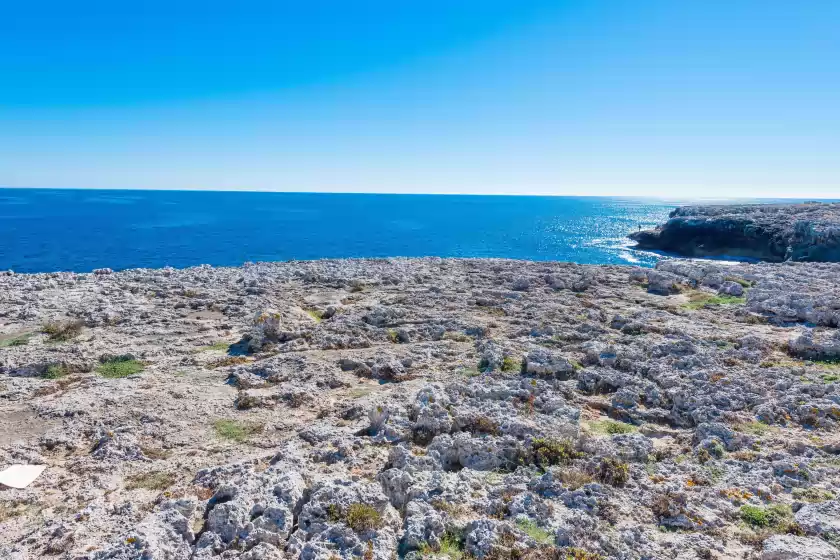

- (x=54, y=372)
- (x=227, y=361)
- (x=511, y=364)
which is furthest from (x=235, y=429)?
(x=511, y=364)

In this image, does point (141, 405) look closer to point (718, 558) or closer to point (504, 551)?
point (504, 551)

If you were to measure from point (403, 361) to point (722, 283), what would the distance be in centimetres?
2330

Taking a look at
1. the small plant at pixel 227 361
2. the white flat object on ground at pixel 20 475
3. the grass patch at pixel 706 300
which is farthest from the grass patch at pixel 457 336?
the white flat object on ground at pixel 20 475

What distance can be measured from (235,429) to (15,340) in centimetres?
1209

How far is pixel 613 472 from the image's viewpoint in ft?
31.1

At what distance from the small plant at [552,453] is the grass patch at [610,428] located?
181cm

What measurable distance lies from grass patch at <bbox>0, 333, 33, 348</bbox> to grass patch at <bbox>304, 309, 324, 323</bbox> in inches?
431

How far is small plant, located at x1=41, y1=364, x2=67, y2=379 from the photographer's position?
48.4 ft

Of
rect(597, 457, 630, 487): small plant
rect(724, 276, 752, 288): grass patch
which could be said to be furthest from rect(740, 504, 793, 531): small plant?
rect(724, 276, 752, 288): grass patch

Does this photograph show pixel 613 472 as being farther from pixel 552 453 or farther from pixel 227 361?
pixel 227 361

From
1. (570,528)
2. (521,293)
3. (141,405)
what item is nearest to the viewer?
(570,528)

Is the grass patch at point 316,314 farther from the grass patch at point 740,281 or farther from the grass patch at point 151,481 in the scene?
the grass patch at point 740,281

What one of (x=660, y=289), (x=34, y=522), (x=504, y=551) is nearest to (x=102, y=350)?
(x=34, y=522)

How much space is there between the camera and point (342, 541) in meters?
7.50
